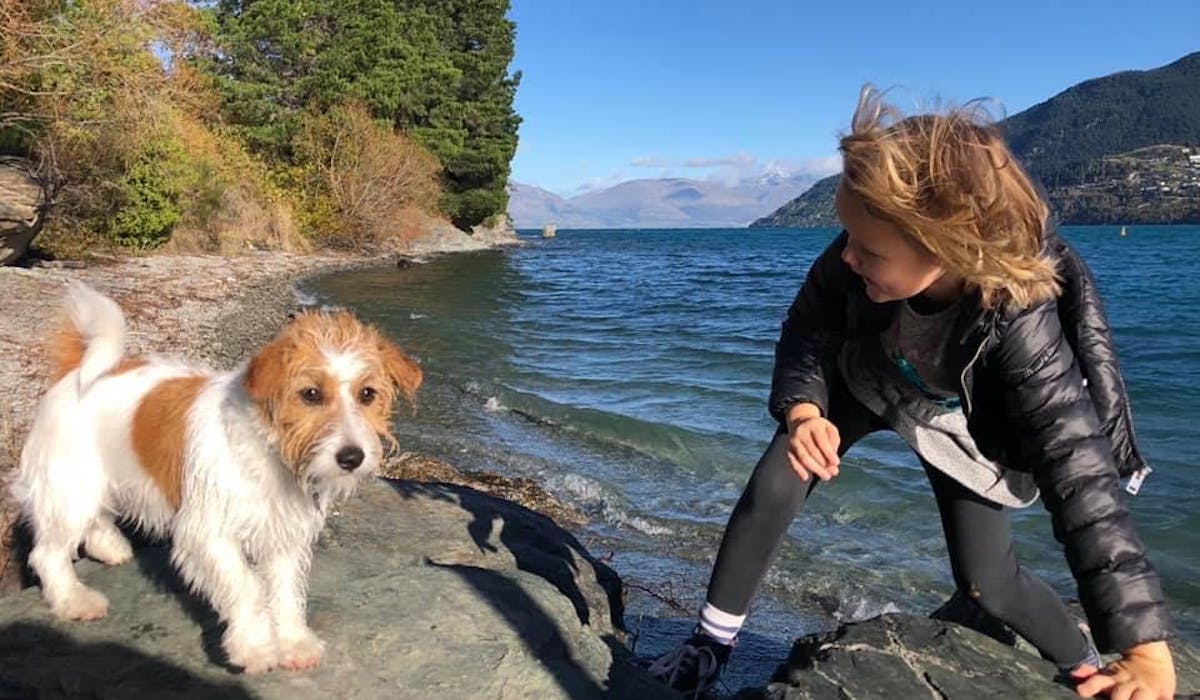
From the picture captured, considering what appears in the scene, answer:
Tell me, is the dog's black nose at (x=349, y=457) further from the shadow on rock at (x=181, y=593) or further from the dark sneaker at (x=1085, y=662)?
the dark sneaker at (x=1085, y=662)

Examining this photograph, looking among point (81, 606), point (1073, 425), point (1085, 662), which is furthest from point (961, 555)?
point (81, 606)

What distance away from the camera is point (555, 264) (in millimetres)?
54750

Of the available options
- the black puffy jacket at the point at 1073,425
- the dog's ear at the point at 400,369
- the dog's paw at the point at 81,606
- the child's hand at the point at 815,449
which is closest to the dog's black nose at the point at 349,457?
the dog's ear at the point at 400,369

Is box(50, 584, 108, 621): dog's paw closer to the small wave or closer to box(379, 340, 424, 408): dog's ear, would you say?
box(379, 340, 424, 408): dog's ear

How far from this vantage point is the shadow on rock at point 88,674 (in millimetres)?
3043

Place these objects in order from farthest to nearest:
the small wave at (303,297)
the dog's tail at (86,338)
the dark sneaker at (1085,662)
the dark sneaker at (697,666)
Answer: the small wave at (303,297)
the dog's tail at (86,338)
the dark sneaker at (697,666)
the dark sneaker at (1085,662)

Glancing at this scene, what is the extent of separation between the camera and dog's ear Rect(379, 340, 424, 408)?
3.74 metres

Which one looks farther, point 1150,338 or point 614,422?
point 1150,338

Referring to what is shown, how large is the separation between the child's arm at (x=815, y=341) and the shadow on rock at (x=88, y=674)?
243 cm

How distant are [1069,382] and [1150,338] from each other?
62.1 ft

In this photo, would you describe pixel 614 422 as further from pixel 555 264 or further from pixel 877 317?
pixel 555 264

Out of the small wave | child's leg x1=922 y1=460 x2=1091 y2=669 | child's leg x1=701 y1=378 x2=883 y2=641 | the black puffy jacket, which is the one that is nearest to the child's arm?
child's leg x1=701 y1=378 x2=883 y2=641

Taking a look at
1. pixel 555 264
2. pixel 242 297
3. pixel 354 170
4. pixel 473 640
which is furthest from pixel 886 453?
pixel 555 264

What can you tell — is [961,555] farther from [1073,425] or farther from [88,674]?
[88,674]
